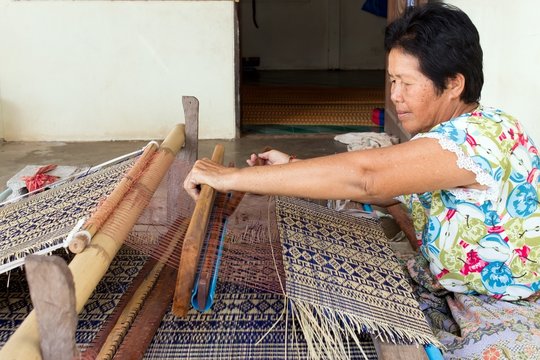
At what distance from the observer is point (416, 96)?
155 centimetres

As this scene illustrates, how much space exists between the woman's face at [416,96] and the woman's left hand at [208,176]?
0.49 meters

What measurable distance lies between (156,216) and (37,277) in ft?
3.28

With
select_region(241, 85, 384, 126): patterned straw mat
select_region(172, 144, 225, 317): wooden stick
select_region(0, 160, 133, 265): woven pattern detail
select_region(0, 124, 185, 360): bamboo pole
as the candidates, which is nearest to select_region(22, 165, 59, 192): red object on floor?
select_region(0, 160, 133, 265): woven pattern detail

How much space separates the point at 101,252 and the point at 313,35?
957 cm

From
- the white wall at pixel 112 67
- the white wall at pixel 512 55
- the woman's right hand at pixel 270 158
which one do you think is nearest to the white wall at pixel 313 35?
the white wall at pixel 112 67

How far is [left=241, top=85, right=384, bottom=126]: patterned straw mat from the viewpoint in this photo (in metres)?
6.64

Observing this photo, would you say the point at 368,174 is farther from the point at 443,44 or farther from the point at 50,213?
the point at 50,213

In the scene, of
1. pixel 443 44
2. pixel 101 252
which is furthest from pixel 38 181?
pixel 443 44

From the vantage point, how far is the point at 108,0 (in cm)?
566

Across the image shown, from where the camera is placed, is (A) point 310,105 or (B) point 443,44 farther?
(A) point 310,105

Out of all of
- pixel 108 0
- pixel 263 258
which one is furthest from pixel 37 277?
pixel 108 0

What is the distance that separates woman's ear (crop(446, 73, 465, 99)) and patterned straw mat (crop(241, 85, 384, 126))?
4968 mm

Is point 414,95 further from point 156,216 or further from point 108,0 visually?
point 108,0

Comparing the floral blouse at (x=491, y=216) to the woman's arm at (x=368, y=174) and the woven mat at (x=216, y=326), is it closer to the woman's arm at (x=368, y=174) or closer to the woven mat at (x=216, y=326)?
the woman's arm at (x=368, y=174)
